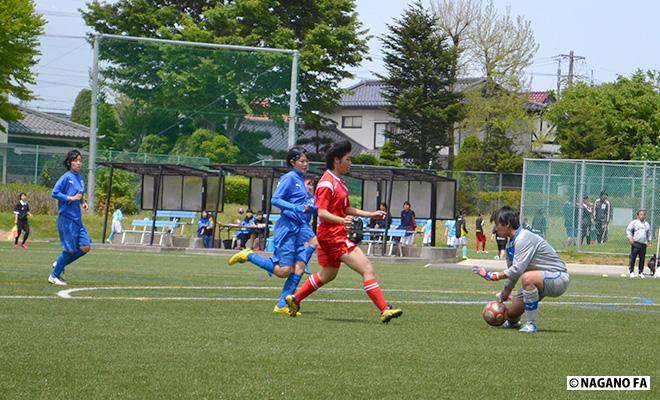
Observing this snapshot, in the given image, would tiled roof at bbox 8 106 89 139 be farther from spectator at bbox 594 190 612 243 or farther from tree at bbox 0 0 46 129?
spectator at bbox 594 190 612 243

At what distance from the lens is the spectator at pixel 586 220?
34.9 meters

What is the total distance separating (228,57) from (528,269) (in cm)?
3800

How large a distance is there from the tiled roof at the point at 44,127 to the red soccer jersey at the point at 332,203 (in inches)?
2446

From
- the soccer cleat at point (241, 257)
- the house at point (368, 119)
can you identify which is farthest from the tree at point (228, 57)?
the soccer cleat at point (241, 257)

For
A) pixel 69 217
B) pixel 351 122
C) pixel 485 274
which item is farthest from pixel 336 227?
pixel 351 122

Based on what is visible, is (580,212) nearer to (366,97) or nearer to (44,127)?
(44,127)

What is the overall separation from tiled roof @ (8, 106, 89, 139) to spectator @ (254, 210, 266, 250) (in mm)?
36825

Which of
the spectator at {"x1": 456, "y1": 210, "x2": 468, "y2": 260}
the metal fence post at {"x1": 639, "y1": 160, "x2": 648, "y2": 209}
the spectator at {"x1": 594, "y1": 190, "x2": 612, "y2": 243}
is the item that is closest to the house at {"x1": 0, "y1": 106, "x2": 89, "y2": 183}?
the spectator at {"x1": 456, "y1": 210, "x2": 468, "y2": 260}

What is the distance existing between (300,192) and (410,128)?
54050 mm

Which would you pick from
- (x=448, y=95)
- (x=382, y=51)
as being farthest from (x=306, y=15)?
(x=448, y=95)

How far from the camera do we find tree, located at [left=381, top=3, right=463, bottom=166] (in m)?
65.3

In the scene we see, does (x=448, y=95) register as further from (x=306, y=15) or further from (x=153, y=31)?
(x=153, y=31)

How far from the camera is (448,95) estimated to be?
2594 inches

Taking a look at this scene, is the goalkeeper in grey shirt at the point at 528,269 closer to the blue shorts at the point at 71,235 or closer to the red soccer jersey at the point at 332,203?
the red soccer jersey at the point at 332,203
